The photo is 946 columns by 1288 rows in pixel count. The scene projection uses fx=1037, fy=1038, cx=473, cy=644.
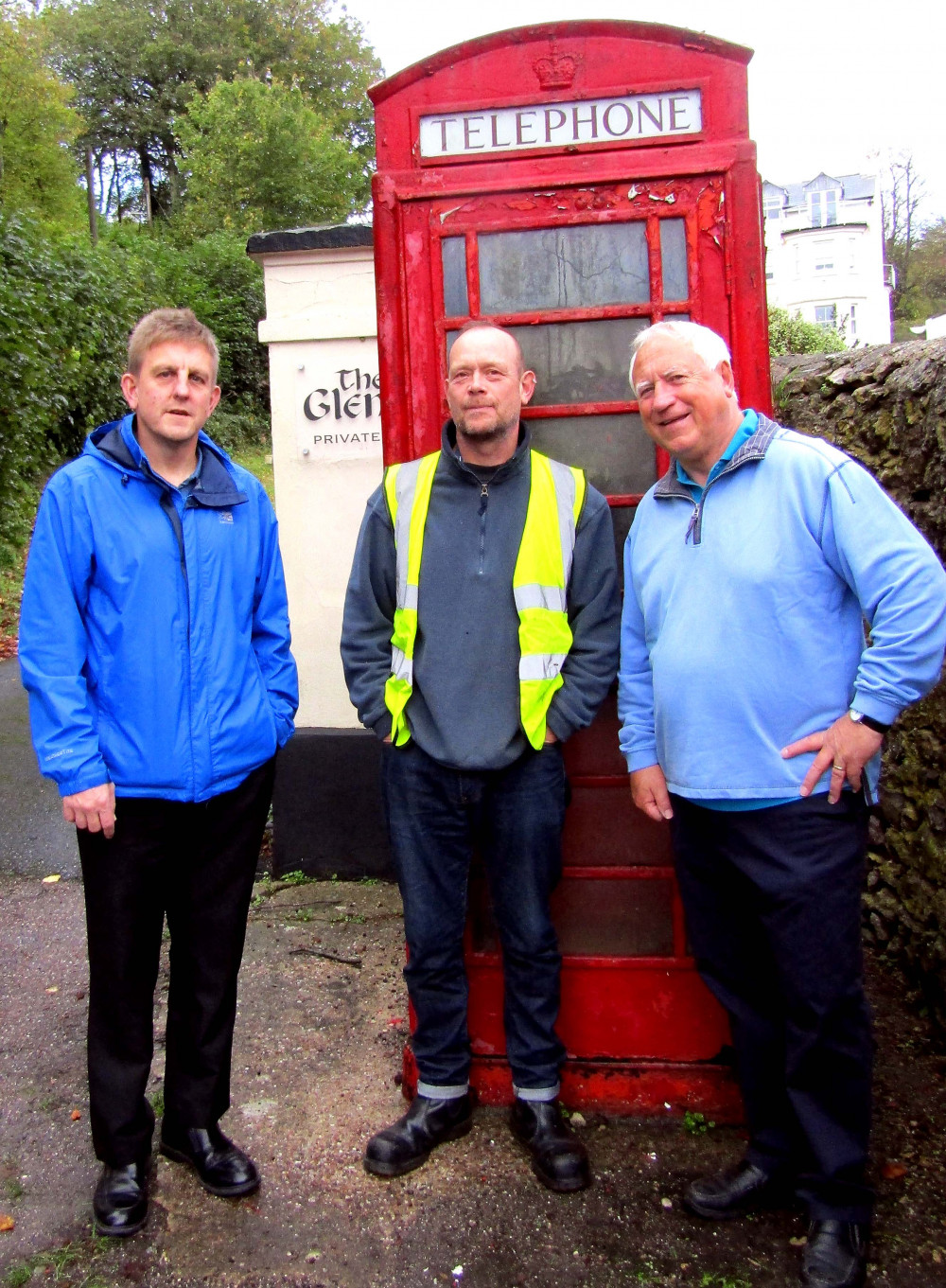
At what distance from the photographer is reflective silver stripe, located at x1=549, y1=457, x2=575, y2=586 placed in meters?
2.62

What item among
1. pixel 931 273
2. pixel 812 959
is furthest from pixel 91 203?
pixel 931 273

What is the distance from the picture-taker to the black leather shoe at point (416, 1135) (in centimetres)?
275

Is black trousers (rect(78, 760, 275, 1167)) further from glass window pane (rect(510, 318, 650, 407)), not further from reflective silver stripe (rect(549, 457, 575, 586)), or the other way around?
glass window pane (rect(510, 318, 650, 407))

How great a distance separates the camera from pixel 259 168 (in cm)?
2822

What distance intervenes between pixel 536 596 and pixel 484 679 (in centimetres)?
24

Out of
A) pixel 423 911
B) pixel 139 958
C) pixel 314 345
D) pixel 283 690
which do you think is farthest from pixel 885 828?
pixel 314 345

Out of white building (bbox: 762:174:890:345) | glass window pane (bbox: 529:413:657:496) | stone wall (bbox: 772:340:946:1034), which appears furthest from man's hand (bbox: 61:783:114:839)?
white building (bbox: 762:174:890:345)

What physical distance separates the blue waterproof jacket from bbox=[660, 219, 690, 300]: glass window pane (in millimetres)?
1280

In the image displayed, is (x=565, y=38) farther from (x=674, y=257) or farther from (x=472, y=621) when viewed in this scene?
(x=472, y=621)

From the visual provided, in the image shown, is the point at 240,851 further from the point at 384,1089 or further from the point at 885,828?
the point at 885,828

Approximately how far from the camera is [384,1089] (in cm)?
315

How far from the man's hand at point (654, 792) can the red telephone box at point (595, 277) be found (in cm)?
36

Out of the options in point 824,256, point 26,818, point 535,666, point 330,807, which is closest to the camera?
point 535,666

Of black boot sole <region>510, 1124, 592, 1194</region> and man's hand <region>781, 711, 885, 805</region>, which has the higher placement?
man's hand <region>781, 711, 885, 805</region>
